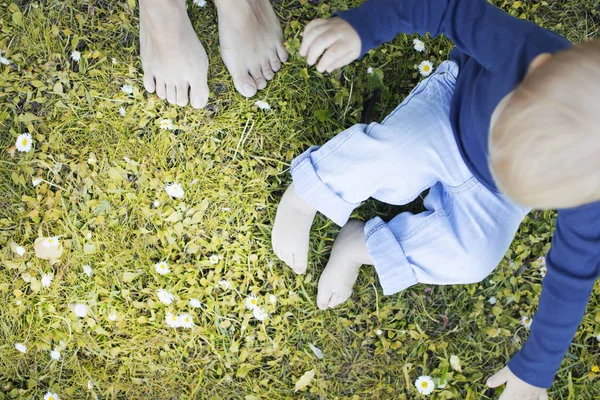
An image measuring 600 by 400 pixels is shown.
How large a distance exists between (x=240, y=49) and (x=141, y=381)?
1.21m

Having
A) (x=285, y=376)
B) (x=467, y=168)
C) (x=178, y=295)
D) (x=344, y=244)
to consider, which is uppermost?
(x=467, y=168)

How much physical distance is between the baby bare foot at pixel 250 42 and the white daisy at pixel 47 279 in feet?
3.05

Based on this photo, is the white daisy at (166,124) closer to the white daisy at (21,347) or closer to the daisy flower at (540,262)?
the white daisy at (21,347)

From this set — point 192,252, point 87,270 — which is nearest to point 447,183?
point 192,252

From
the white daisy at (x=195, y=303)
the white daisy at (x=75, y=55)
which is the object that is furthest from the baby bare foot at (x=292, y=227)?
the white daisy at (x=75, y=55)

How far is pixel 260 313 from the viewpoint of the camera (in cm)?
183

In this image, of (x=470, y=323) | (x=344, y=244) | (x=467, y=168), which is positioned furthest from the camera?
(x=470, y=323)

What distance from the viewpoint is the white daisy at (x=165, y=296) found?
1815 mm

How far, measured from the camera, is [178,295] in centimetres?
183

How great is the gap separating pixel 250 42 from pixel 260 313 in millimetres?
946

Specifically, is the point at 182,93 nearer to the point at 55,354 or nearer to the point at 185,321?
the point at 185,321

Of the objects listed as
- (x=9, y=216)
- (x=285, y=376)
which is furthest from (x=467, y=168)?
(x=9, y=216)

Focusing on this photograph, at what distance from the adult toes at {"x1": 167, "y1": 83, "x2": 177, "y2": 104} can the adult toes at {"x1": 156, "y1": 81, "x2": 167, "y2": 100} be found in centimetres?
2

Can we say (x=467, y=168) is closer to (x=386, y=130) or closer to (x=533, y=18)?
(x=386, y=130)
